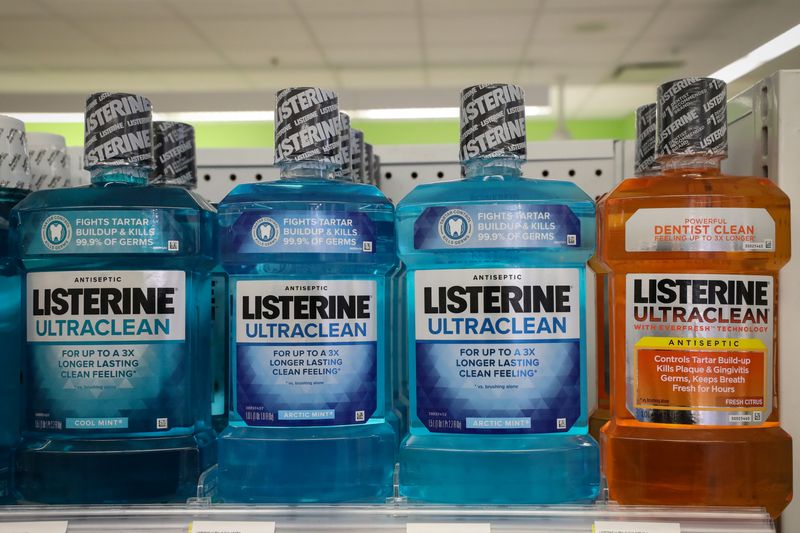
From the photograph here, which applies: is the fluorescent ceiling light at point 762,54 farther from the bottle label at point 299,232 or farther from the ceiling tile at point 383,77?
the bottle label at point 299,232

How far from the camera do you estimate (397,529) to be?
0.88 meters

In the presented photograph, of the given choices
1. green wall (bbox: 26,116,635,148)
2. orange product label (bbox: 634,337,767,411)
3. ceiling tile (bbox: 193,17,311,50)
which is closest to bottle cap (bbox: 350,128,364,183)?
orange product label (bbox: 634,337,767,411)

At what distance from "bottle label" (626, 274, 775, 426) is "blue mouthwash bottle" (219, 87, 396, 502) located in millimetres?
330

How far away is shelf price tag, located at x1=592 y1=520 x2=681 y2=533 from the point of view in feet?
2.83

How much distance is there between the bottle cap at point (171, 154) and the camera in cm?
122

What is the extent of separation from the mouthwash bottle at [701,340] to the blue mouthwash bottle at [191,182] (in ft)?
1.85

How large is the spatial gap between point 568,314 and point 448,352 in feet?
0.51

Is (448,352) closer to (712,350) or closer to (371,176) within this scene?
(712,350)

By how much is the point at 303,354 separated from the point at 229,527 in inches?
8.4

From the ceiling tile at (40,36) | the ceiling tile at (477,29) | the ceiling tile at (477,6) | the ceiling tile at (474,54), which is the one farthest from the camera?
the ceiling tile at (474,54)

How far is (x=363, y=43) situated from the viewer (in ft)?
19.8

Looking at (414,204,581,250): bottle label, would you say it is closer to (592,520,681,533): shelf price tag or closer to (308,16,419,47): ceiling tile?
(592,520,681,533): shelf price tag

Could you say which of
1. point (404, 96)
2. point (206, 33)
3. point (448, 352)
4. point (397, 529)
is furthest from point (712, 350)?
point (404, 96)

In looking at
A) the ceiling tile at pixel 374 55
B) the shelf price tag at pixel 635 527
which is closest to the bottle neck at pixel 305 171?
the shelf price tag at pixel 635 527
